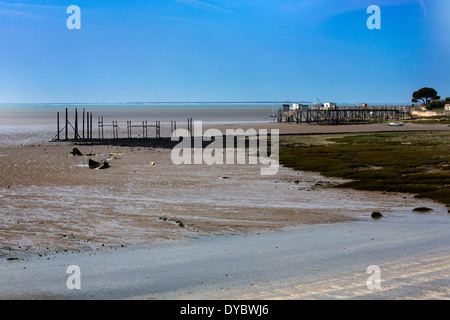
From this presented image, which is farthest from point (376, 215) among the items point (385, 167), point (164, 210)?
point (385, 167)

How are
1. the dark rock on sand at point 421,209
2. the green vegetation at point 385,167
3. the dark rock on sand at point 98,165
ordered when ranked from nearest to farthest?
the dark rock on sand at point 421,209
the green vegetation at point 385,167
the dark rock on sand at point 98,165

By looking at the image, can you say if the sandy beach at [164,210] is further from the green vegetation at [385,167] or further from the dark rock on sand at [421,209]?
the green vegetation at [385,167]

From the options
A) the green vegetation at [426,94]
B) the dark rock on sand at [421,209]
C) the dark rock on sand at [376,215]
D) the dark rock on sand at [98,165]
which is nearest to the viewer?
the dark rock on sand at [376,215]

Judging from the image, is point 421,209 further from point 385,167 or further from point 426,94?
point 426,94

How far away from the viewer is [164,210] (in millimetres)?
14305

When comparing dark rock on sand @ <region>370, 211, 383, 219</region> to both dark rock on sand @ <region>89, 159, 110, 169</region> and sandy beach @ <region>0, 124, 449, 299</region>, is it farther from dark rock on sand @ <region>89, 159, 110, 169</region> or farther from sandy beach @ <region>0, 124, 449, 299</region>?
dark rock on sand @ <region>89, 159, 110, 169</region>

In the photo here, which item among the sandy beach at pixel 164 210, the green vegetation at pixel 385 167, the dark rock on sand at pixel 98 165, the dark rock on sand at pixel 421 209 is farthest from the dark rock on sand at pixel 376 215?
the dark rock on sand at pixel 98 165

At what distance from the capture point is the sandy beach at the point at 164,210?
1026cm

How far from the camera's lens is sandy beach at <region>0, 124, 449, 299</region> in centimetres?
1026

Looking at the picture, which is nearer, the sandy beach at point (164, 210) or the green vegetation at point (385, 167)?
the sandy beach at point (164, 210)

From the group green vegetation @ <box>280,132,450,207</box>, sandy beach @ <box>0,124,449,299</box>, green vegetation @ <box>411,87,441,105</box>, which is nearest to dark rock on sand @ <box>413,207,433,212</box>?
sandy beach @ <box>0,124,449,299</box>

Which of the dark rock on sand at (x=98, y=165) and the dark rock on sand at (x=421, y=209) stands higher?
the dark rock on sand at (x=98, y=165)
